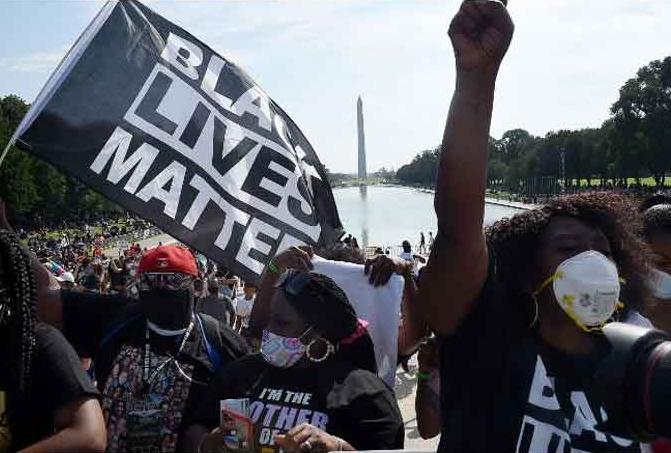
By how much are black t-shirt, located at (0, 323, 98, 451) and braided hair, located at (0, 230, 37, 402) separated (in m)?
0.02

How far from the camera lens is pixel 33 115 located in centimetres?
424

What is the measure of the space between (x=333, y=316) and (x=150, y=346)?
751mm

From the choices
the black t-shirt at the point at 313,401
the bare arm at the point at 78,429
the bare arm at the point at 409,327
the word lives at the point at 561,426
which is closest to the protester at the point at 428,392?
the black t-shirt at the point at 313,401

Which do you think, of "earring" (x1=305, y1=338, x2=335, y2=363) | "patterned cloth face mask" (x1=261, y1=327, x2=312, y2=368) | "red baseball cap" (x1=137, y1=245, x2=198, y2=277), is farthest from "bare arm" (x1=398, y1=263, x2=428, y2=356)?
"red baseball cap" (x1=137, y1=245, x2=198, y2=277)

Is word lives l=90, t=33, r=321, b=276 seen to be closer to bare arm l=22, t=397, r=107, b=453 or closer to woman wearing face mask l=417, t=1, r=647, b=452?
bare arm l=22, t=397, r=107, b=453

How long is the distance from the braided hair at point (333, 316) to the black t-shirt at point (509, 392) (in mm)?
1080

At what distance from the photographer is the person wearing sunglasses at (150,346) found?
118 inches

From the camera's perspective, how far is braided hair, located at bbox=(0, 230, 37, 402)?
217 cm

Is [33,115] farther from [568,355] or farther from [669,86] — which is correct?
[669,86]

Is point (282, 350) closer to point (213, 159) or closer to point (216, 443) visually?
point (216, 443)

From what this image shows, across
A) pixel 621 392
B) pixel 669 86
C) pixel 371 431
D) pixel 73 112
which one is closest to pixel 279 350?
pixel 371 431

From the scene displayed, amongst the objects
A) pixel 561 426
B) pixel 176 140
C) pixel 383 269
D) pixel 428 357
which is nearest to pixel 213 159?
pixel 176 140

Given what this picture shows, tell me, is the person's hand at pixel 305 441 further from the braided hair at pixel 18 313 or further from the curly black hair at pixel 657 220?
the curly black hair at pixel 657 220

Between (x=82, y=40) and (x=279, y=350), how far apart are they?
2591 millimetres
